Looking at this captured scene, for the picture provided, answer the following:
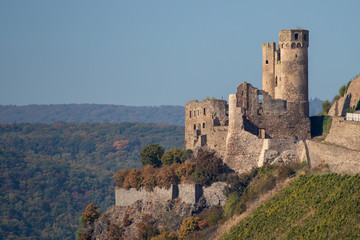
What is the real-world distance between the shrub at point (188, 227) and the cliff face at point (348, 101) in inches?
635

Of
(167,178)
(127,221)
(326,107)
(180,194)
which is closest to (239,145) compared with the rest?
(180,194)

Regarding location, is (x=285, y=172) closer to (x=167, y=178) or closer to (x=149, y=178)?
(x=167, y=178)

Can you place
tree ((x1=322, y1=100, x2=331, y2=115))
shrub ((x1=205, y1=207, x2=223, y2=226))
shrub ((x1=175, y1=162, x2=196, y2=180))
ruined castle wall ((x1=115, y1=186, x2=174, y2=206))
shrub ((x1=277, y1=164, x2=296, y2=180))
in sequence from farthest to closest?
tree ((x1=322, y1=100, x2=331, y2=115))
ruined castle wall ((x1=115, y1=186, x2=174, y2=206))
shrub ((x1=175, y1=162, x2=196, y2=180))
shrub ((x1=205, y1=207, x2=223, y2=226))
shrub ((x1=277, y1=164, x2=296, y2=180))

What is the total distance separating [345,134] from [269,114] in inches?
301

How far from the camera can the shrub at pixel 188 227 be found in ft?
200

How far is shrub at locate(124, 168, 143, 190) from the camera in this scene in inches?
2685

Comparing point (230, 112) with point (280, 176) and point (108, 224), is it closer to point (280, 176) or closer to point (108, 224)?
point (280, 176)

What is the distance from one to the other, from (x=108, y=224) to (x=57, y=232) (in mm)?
70283

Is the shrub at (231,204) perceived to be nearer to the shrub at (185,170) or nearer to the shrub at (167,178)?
the shrub at (185,170)

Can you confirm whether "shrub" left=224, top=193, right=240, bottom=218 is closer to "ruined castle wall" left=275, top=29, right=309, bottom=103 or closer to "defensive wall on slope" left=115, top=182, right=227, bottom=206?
"defensive wall on slope" left=115, top=182, right=227, bottom=206

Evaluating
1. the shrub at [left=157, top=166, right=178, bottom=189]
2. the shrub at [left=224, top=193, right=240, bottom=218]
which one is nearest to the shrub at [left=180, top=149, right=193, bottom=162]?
the shrub at [left=157, top=166, right=178, bottom=189]

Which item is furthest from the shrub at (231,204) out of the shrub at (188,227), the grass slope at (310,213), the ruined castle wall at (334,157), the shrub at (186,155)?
the shrub at (186,155)

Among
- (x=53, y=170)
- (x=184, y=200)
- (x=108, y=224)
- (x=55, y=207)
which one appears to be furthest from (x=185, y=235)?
(x=53, y=170)

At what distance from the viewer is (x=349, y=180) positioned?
53.2 m
